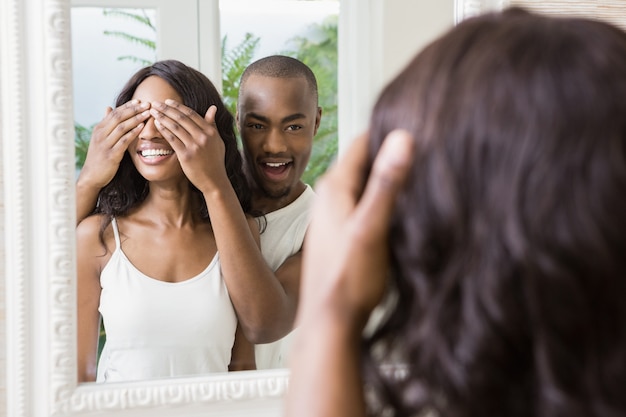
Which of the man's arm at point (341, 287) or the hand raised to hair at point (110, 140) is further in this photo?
the hand raised to hair at point (110, 140)

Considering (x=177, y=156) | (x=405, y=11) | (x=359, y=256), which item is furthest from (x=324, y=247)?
(x=405, y=11)

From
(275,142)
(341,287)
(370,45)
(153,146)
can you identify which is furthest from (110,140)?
(341,287)

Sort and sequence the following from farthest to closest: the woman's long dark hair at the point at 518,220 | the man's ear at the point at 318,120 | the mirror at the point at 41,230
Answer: the man's ear at the point at 318,120
the mirror at the point at 41,230
the woman's long dark hair at the point at 518,220

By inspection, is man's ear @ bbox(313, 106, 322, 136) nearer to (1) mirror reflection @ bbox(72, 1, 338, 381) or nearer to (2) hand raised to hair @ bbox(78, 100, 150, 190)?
(1) mirror reflection @ bbox(72, 1, 338, 381)

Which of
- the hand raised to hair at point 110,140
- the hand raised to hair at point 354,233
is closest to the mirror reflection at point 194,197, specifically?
the hand raised to hair at point 110,140

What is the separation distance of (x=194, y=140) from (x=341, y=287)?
537 millimetres

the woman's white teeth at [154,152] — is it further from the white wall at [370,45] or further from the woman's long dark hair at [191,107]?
the white wall at [370,45]

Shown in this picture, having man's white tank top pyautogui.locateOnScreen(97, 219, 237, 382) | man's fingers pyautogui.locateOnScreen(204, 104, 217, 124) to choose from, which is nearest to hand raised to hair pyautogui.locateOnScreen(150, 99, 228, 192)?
man's fingers pyautogui.locateOnScreen(204, 104, 217, 124)

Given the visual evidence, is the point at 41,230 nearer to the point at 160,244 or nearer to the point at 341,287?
the point at 160,244

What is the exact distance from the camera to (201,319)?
91 cm

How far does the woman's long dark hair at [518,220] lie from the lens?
365mm

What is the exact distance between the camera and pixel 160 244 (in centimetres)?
90

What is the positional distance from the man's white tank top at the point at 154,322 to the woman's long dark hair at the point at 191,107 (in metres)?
0.03

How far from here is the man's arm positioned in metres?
0.40
